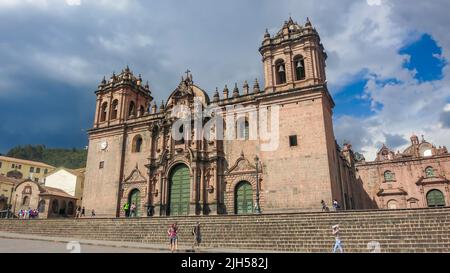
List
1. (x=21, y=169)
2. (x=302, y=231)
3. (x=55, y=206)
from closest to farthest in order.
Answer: (x=302, y=231), (x=55, y=206), (x=21, y=169)

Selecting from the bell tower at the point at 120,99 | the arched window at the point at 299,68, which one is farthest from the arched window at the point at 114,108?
the arched window at the point at 299,68

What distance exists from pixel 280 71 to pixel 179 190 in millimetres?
11723

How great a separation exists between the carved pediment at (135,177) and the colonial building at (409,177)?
27354 mm

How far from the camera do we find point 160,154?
25484mm

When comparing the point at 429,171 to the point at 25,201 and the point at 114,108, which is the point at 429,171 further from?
the point at 25,201

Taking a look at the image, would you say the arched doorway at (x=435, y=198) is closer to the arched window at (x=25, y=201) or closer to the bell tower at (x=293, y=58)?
the bell tower at (x=293, y=58)

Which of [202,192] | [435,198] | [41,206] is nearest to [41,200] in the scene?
[41,206]

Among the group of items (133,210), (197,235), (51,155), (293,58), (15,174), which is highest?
(51,155)

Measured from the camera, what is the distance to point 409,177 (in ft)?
121

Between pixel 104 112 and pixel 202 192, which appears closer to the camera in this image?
pixel 202 192

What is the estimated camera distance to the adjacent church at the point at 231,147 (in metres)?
20.0
